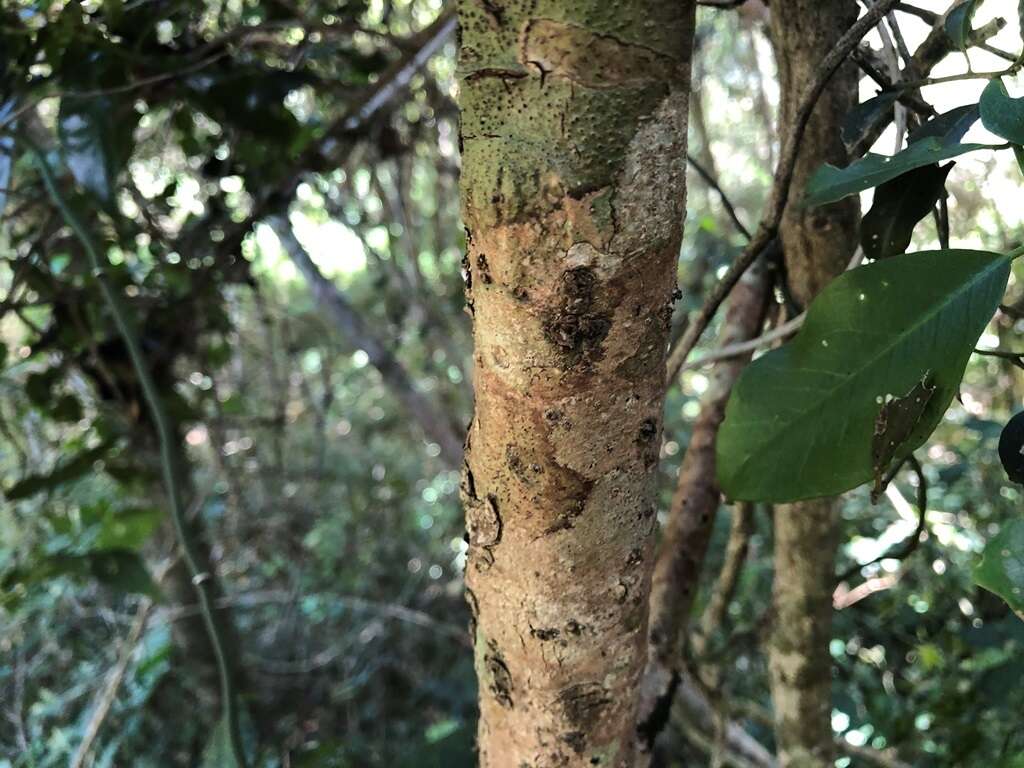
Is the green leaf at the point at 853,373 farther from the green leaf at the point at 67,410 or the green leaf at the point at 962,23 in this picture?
the green leaf at the point at 67,410

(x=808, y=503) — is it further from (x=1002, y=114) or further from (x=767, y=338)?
(x=1002, y=114)

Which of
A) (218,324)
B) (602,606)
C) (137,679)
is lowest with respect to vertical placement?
(137,679)

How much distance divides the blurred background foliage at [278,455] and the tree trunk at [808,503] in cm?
10

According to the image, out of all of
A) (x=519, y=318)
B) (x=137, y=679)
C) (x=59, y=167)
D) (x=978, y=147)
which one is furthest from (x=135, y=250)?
(x=978, y=147)

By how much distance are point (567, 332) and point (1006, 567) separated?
0.20 meters

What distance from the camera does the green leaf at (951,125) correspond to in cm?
34

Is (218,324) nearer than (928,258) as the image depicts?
No

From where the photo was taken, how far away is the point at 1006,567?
11.4 inches

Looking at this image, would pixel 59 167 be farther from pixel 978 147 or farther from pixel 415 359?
pixel 415 359

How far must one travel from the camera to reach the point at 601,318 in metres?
0.29

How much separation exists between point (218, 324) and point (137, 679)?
514 mm

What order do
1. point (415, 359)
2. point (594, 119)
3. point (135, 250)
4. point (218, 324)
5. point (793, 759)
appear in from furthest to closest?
1. point (415, 359)
2. point (218, 324)
3. point (135, 250)
4. point (793, 759)
5. point (594, 119)

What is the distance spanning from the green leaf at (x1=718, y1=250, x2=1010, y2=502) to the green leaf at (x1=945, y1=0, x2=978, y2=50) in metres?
0.11

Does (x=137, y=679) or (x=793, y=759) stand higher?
(x=137, y=679)
